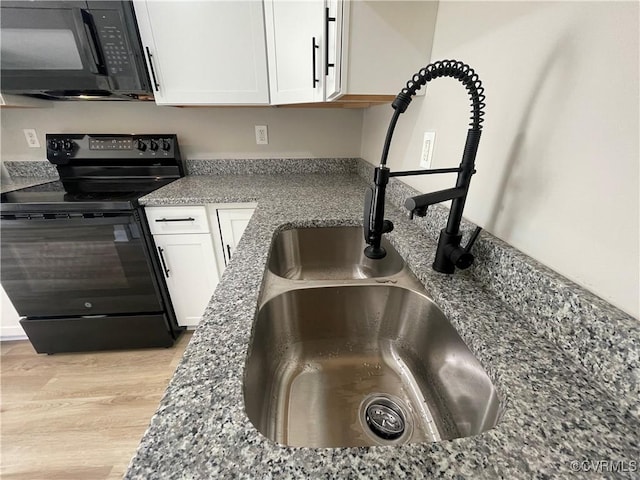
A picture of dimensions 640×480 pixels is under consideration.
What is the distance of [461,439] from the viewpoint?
33 cm

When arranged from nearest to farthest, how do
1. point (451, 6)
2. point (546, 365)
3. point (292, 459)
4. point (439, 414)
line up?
point (292, 459)
point (546, 365)
point (439, 414)
point (451, 6)

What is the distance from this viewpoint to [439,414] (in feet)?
1.94

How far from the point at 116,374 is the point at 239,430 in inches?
65.2

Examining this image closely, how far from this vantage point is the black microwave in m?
1.22

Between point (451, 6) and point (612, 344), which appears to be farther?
point (451, 6)

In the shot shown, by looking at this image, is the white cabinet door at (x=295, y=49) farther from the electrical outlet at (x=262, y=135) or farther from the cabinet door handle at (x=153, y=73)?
the cabinet door handle at (x=153, y=73)

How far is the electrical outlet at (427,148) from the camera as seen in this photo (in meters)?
0.93

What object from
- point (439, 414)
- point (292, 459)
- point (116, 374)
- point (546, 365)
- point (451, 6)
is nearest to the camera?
point (292, 459)

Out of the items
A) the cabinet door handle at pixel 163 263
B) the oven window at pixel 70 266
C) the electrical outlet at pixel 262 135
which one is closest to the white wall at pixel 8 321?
the oven window at pixel 70 266

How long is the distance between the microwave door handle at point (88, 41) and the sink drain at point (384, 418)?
1.87m

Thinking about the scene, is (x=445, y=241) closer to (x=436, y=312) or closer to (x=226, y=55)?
(x=436, y=312)

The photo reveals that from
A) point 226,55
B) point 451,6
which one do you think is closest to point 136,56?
point 226,55

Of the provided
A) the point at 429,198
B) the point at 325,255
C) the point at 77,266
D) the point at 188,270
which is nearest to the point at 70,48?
the point at 77,266

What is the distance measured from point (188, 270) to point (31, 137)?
1.40 metres
